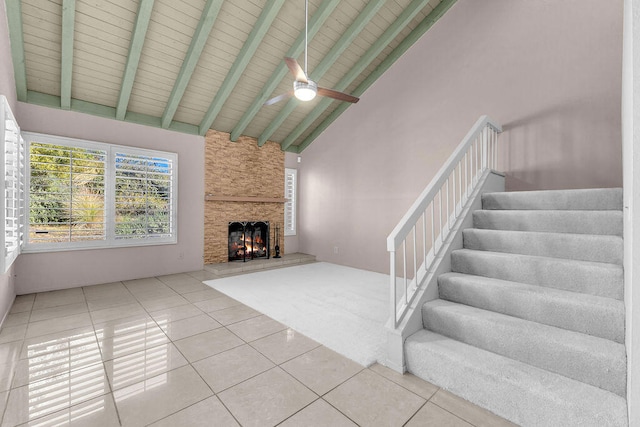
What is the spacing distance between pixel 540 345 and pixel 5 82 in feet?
18.5

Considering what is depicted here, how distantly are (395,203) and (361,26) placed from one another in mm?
2936

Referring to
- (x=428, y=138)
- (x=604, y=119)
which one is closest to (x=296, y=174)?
(x=428, y=138)

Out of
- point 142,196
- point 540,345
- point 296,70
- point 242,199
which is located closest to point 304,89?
point 296,70

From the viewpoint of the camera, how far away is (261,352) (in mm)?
2541

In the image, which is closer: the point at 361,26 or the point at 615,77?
the point at 615,77

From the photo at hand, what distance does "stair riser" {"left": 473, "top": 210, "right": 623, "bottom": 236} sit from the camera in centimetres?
240

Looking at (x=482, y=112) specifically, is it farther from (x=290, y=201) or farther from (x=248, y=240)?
(x=248, y=240)

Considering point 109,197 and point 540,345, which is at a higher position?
point 109,197

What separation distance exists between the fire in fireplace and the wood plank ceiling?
2.12m

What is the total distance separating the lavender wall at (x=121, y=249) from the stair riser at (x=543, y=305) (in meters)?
4.84

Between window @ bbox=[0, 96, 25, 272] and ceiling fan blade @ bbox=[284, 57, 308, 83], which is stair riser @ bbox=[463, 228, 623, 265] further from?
window @ bbox=[0, 96, 25, 272]

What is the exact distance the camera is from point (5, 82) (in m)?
3.23

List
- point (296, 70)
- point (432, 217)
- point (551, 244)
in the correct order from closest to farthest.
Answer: point (551, 244) → point (432, 217) → point (296, 70)

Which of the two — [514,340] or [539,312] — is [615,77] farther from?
[514,340]
